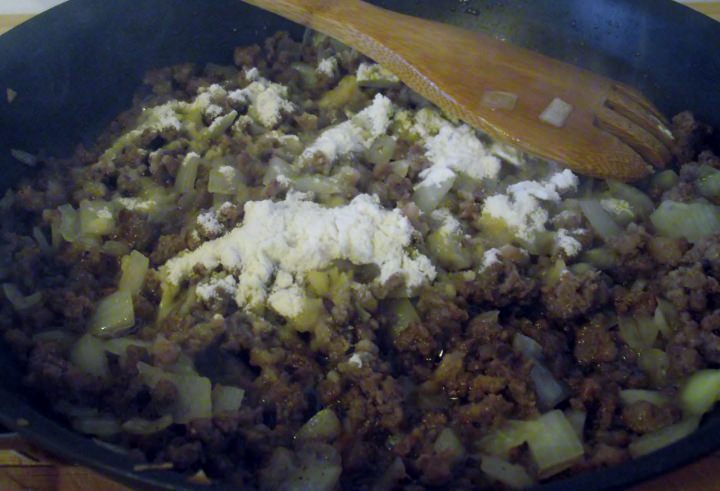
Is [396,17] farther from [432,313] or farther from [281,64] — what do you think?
[432,313]

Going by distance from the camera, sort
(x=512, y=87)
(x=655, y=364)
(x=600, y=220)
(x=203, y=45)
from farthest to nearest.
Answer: (x=203, y=45), (x=512, y=87), (x=600, y=220), (x=655, y=364)

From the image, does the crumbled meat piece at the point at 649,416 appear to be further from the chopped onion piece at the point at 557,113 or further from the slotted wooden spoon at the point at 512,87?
the chopped onion piece at the point at 557,113

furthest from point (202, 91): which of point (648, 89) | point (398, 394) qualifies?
point (648, 89)

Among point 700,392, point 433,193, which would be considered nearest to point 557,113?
point 433,193

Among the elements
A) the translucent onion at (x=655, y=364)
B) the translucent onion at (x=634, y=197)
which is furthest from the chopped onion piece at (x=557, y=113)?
the translucent onion at (x=655, y=364)

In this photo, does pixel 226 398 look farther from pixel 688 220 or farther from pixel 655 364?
pixel 688 220
